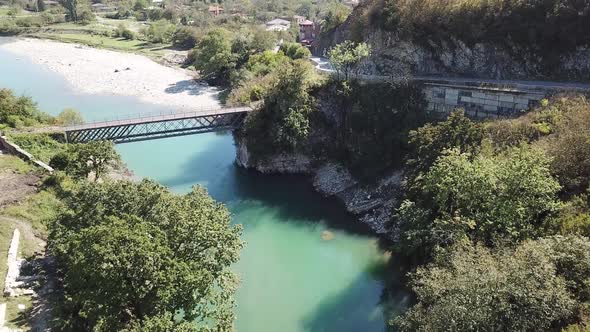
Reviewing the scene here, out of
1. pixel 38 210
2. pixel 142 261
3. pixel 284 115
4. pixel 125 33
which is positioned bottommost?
pixel 38 210

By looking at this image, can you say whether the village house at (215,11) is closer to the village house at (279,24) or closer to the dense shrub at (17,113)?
the village house at (279,24)

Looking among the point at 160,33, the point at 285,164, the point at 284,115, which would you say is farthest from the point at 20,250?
the point at 160,33

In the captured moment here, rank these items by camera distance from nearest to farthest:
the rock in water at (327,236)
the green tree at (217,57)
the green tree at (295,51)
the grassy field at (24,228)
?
the grassy field at (24,228)
the rock in water at (327,236)
the green tree at (295,51)
the green tree at (217,57)

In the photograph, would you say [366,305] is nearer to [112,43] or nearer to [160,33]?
[160,33]

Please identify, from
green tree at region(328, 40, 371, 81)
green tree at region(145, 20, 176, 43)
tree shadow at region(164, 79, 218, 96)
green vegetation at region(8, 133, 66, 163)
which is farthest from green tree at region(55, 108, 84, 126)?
green tree at region(145, 20, 176, 43)

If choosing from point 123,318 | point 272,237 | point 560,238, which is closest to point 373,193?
point 272,237

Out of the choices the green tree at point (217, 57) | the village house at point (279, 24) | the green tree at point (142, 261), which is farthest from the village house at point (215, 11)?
the green tree at point (142, 261)
